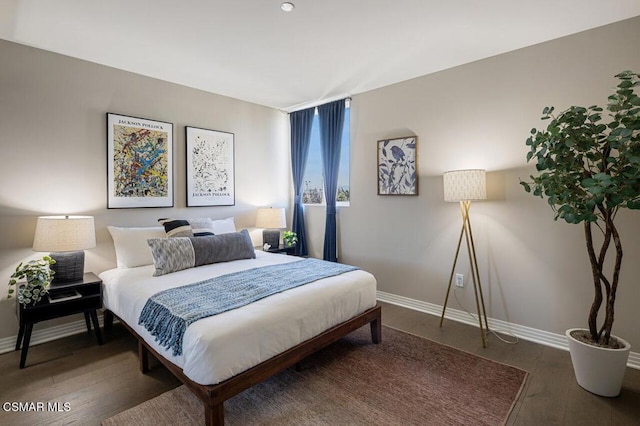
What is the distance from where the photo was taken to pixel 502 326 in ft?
10.1

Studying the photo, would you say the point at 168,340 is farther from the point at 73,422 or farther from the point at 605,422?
the point at 605,422

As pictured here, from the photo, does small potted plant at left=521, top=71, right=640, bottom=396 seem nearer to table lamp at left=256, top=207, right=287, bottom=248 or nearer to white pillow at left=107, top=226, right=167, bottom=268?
table lamp at left=256, top=207, right=287, bottom=248

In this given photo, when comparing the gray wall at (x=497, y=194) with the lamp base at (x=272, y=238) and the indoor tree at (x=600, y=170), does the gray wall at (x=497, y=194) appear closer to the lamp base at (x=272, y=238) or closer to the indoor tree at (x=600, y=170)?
the indoor tree at (x=600, y=170)

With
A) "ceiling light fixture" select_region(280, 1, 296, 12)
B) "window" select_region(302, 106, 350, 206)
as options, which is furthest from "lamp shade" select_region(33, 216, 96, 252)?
"window" select_region(302, 106, 350, 206)

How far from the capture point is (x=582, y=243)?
104 inches

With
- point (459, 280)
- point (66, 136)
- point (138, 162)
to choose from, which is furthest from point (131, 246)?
point (459, 280)

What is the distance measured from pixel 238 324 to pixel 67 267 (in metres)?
2.00

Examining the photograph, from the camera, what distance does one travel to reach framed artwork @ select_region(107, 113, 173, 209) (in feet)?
10.7

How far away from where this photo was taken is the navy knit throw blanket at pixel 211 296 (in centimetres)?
187

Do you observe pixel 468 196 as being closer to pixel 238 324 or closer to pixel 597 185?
pixel 597 185

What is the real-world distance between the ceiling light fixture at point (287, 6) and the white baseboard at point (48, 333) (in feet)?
11.0

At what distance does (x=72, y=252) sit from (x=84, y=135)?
114 cm

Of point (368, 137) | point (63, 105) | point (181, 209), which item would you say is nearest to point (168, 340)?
point (181, 209)

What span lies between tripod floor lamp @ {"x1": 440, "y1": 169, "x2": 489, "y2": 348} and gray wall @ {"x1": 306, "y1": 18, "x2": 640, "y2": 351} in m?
0.10
